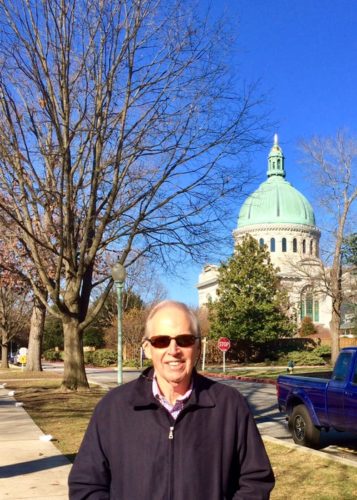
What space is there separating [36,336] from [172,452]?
27.1 meters

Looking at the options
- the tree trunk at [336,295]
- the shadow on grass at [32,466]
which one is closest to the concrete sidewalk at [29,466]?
the shadow on grass at [32,466]

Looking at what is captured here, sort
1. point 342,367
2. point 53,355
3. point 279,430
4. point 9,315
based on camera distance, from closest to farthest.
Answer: point 342,367 < point 279,430 < point 9,315 < point 53,355

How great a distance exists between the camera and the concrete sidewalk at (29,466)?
20.8 feet

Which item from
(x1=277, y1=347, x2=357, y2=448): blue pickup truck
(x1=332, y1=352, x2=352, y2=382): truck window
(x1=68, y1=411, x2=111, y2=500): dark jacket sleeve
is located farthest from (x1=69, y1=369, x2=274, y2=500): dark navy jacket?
(x1=332, y1=352, x2=352, y2=382): truck window

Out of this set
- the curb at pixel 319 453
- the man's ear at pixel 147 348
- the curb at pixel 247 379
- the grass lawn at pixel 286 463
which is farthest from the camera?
the curb at pixel 247 379

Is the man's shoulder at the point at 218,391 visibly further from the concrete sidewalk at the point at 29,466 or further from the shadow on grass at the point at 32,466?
the shadow on grass at the point at 32,466

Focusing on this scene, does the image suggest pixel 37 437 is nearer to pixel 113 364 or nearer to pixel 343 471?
pixel 343 471

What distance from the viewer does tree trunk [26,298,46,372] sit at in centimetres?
2805

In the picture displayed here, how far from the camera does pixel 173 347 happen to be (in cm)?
273

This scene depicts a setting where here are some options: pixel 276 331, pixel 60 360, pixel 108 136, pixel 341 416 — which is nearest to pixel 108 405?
pixel 341 416

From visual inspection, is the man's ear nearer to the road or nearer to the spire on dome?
the road

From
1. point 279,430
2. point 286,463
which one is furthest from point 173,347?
point 279,430

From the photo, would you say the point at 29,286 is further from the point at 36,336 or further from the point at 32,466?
the point at 32,466

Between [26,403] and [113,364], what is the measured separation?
33.6 metres
